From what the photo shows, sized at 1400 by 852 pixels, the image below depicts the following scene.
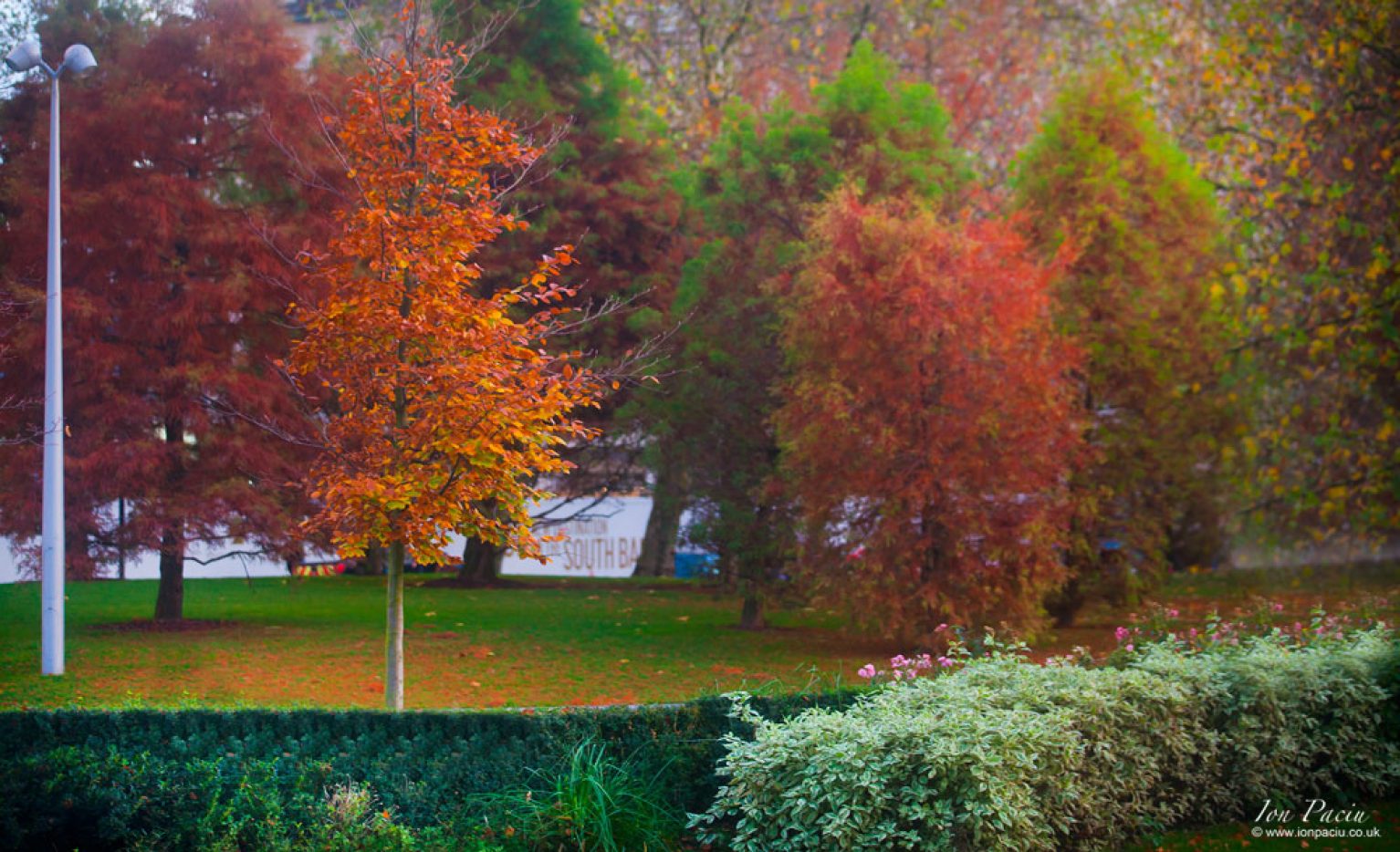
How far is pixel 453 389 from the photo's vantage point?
771 cm

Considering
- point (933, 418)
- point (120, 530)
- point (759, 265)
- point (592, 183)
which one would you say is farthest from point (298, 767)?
point (592, 183)

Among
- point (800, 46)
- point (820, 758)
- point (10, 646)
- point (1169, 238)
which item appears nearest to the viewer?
point (820, 758)

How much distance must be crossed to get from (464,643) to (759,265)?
5.39 meters

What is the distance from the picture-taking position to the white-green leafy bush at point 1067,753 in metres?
5.57

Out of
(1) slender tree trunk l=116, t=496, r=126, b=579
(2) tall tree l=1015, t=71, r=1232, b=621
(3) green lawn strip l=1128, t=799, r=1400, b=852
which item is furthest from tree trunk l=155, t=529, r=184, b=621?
(3) green lawn strip l=1128, t=799, r=1400, b=852

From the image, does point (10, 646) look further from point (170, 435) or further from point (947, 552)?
point (947, 552)

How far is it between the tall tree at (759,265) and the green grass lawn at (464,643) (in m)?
1.46

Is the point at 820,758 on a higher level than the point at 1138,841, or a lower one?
higher

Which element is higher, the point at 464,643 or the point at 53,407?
the point at 53,407

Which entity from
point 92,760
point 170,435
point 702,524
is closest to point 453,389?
point 92,760

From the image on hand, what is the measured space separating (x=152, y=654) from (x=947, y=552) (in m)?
7.40

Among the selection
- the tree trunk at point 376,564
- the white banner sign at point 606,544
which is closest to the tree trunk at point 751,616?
the tree trunk at point 376,564

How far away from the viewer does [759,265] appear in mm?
15023

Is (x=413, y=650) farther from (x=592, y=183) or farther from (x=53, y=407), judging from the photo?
(x=592, y=183)
